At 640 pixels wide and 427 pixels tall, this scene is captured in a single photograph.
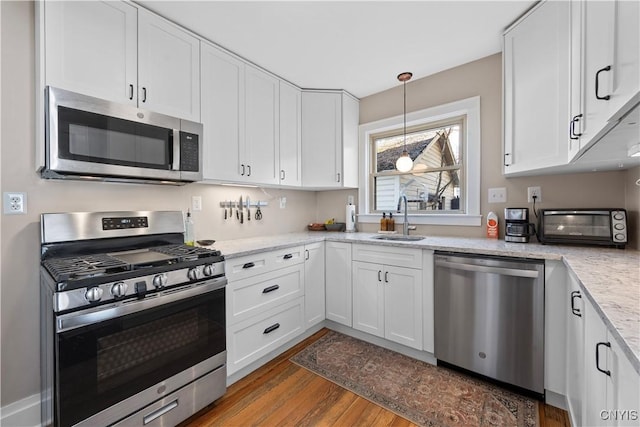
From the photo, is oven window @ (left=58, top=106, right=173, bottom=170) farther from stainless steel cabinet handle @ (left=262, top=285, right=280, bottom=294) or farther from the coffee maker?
the coffee maker

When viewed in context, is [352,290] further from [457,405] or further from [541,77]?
[541,77]

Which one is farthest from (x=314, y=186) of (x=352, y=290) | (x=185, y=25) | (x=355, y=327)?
(x=185, y=25)

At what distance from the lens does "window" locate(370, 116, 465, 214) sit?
106 inches

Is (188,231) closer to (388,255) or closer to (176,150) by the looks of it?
(176,150)

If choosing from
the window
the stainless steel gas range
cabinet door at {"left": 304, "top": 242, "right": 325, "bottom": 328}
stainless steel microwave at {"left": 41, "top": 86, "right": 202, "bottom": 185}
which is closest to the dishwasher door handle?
the window

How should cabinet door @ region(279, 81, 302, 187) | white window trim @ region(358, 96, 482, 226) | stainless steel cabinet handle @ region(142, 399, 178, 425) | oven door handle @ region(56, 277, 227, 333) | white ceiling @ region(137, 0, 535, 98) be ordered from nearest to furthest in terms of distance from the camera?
oven door handle @ region(56, 277, 227, 333) < stainless steel cabinet handle @ region(142, 399, 178, 425) < white ceiling @ region(137, 0, 535, 98) < white window trim @ region(358, 96, 482, 226) < cabinet door @ region(279, 81, 302, 187)

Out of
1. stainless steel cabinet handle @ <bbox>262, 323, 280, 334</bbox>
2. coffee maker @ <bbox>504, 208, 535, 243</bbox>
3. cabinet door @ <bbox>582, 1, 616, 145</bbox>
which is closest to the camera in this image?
cabinet door @ <bbox>582, 1, 616, 145</bbox>

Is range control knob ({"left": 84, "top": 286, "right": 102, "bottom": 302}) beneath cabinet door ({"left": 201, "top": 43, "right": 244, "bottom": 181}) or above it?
beneath

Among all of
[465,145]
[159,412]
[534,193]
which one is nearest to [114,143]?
[159,412]

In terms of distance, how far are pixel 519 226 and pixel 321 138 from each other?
1953mm

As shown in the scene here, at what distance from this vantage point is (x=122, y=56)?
1.63 metres

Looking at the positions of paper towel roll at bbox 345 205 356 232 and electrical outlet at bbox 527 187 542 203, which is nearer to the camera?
electrical outlet at bbox 527 187 542 203

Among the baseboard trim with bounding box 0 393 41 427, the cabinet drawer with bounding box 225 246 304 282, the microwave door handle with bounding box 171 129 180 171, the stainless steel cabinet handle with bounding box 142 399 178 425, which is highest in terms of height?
the microwave door handle with bounding box 171 129 180 171

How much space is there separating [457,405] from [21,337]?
99.6 inches
